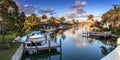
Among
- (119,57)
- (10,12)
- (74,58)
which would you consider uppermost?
(10,12)

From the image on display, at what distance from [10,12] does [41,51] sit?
8932 millimetres

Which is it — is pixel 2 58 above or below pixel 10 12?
below

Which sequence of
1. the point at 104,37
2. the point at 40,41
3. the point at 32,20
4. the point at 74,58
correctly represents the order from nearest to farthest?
the point at 74,58
the point at 40,41
the point at 104,37
the point at 32,20

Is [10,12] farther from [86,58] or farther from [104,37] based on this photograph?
[104,37]

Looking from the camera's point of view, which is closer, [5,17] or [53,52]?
[5,17]

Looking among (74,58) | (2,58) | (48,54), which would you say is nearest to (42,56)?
(48,54)

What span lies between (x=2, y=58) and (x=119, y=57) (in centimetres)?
2000

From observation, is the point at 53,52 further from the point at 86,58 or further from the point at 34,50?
the point at 86,58

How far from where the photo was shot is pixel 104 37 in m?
66.9

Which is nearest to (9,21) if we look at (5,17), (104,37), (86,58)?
(5,17)

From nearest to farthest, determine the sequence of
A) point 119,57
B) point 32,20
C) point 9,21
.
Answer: point 119,57 < point 9,21 < point 32,20

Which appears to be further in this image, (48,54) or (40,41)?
(40,41)

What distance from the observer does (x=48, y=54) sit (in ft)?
121

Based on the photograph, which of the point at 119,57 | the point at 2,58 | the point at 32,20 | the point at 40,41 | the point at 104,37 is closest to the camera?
the point at 119,57
